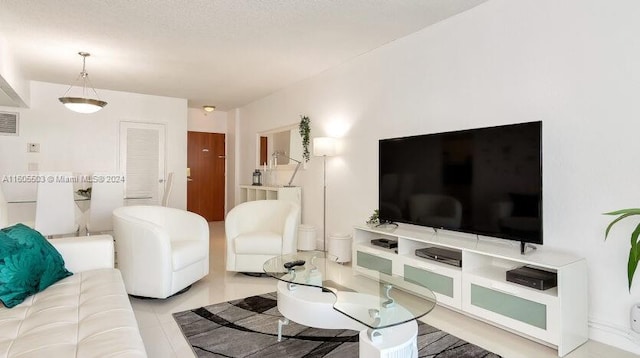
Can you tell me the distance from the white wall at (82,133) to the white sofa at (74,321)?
4.14 meters

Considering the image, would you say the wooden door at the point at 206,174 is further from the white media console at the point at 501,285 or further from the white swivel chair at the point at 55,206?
the white media console at the point at 501,285

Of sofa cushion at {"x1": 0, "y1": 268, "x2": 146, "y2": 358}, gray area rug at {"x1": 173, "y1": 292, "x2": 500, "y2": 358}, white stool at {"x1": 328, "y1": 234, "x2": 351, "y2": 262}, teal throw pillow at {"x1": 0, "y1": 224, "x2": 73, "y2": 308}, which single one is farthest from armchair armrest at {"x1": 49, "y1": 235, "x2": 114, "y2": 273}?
white stool at {"x1": 328, "y1": 234, "x2": 351, "y2": 262}

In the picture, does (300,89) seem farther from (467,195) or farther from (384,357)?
(384,357)

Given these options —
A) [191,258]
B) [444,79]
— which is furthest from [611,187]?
[191,258]

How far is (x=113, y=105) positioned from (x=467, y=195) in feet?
19.1

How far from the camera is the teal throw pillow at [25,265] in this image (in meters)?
1.81

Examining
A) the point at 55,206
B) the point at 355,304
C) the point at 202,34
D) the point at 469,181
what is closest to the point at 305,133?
the point at 202,34

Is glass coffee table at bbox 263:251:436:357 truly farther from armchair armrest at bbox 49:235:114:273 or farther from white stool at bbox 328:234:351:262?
white stool at bbox 328:234:351:262

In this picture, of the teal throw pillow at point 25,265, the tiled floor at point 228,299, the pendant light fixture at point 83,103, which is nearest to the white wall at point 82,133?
the pendant light fixture at point 83,103

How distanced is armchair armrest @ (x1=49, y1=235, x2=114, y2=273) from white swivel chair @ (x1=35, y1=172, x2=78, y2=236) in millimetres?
1841

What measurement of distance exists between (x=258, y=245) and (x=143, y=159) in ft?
12.6

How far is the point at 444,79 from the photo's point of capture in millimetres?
3293

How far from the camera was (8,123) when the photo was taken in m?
5.35

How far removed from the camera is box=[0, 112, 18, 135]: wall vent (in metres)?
5.31
